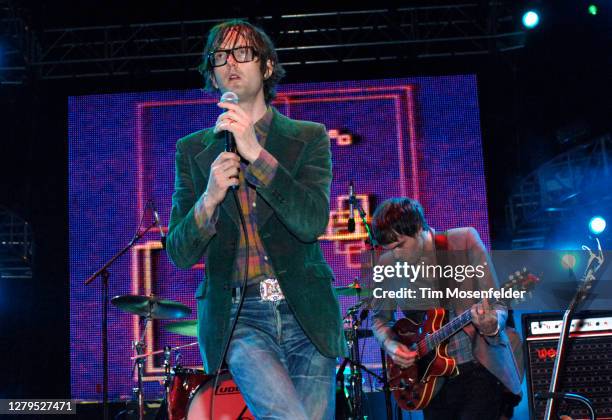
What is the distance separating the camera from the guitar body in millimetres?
4500

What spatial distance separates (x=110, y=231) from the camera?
27.4ft

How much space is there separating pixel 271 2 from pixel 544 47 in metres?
3.01

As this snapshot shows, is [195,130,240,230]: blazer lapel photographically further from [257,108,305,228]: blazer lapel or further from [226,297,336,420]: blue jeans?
[226,297,336,420]: blue jeans

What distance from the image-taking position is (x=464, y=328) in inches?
179

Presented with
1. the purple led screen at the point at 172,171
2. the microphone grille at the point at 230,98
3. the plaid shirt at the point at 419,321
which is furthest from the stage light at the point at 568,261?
the microphone grille at the point at 230,98

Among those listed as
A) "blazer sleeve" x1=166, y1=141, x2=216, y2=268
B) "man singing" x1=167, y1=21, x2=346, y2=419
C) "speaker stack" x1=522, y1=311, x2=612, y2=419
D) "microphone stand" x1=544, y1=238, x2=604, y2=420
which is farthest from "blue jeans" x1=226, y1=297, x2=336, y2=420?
"speaker stack" x1=522, y1=311, x2=612, y2=419

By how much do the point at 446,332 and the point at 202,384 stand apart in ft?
4.91

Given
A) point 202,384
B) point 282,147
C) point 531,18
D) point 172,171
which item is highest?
point 531,18

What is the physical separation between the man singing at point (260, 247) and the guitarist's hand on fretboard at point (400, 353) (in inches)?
102

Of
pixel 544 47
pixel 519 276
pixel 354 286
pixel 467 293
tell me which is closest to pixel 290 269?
pixel 467 293

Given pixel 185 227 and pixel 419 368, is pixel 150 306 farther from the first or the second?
pixel 185 227

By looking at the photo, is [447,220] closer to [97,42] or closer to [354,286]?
[354,286]

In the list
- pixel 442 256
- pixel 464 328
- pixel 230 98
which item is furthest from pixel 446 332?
pixel 230 98

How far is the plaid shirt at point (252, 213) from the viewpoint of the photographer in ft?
7.06
